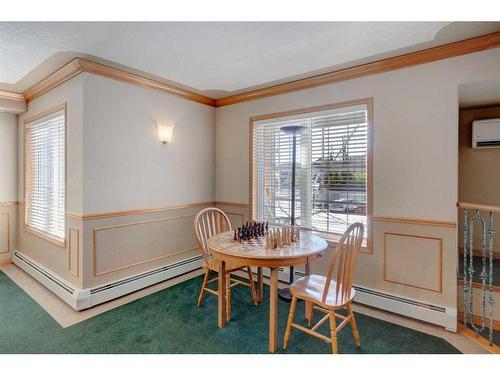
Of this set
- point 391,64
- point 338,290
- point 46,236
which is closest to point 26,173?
point 46,236

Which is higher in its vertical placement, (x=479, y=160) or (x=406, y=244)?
(x=479, y=160)

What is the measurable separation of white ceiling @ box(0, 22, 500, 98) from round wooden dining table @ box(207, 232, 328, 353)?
1.70m

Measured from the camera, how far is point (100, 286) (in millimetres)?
2766

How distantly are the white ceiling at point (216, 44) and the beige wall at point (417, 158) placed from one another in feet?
0.89

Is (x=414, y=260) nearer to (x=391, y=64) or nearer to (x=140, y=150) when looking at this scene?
(x=391, y=64)

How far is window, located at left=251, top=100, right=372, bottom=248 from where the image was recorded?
2.84 metres

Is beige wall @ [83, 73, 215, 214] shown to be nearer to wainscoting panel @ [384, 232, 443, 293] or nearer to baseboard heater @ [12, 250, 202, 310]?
baseboard heater @ [12, 250, 202, 310]

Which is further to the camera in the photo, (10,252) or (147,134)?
(10,252)

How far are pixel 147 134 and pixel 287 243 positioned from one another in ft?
6.96

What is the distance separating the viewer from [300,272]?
325 cm

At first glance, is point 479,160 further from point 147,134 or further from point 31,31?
point 31,31

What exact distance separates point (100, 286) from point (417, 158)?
3.42 metres

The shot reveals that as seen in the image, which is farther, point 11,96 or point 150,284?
point 11,96
